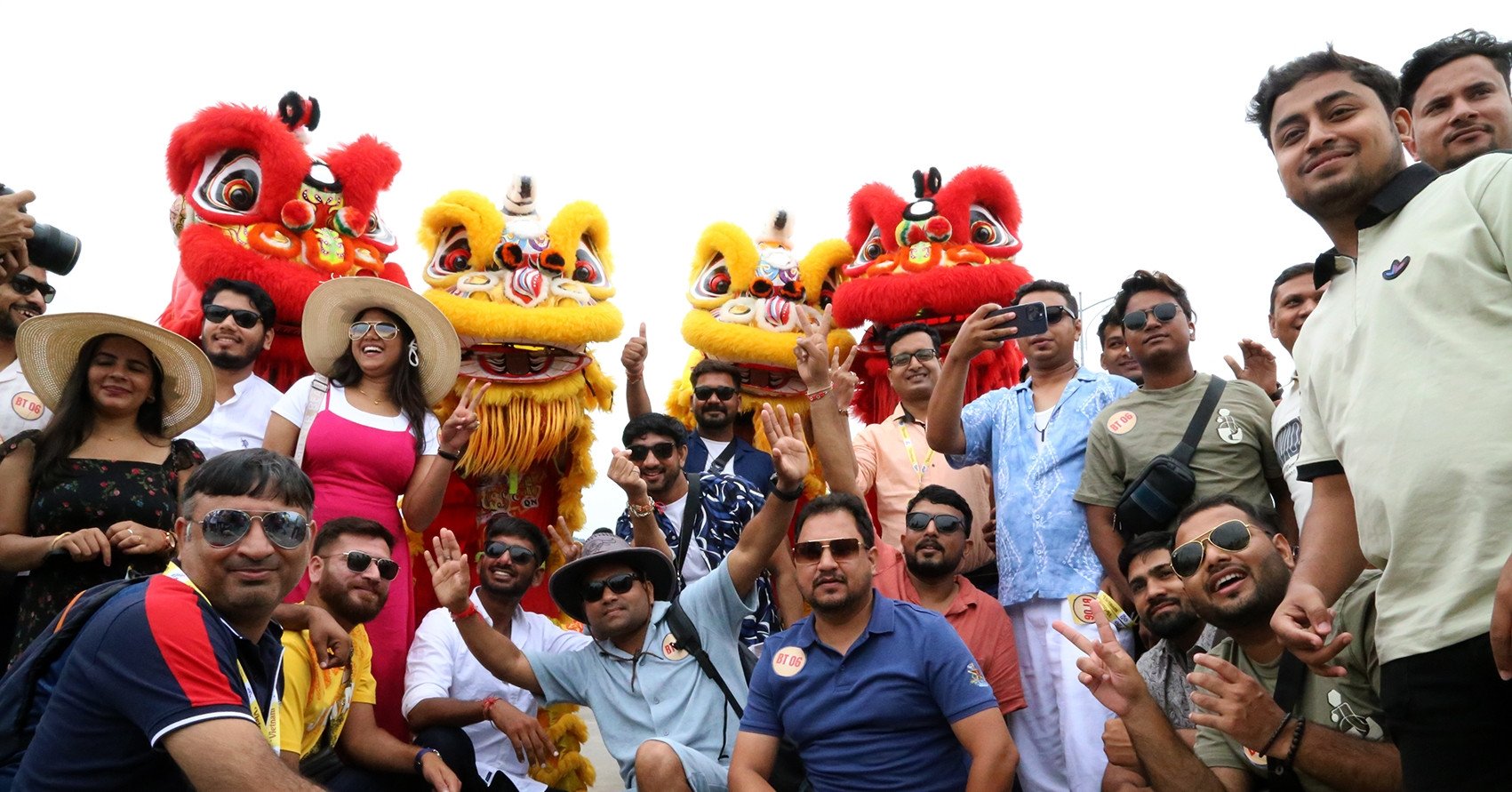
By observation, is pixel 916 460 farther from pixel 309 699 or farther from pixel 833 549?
pixel 309 699

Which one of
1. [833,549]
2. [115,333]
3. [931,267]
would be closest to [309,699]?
[115,333]

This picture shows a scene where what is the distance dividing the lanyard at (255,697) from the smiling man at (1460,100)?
2.99 m

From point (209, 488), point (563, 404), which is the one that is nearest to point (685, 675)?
point (209, 488)

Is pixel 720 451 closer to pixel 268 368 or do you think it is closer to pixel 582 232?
pixel 582 232

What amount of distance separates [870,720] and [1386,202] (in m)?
1.97

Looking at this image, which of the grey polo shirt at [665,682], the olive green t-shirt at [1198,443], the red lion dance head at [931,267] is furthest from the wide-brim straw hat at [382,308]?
the olive green t-shirt at [1198,443]

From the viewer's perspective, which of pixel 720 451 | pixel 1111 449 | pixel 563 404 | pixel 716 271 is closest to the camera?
pixel 1111 449

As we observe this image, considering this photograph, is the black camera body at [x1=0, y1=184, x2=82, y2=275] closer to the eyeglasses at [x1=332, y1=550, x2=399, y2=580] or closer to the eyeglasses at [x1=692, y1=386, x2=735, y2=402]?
the eyeglasses at [x1=332, y1=550, x2=399, y2=580]

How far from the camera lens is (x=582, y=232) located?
5941mm

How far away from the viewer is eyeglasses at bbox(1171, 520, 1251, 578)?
284 centimetres

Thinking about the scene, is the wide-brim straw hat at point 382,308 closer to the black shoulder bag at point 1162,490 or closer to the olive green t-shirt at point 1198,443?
the olive green t-shirt at point 1198,443

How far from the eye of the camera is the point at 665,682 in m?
3.79

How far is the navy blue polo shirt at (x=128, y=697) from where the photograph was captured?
2.17m

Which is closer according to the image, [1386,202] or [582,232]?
[1386,202]
